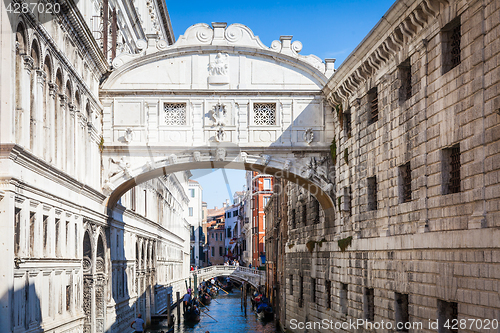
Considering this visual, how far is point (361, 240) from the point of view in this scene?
1579 cm

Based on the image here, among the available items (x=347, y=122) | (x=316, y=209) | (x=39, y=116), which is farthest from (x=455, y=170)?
(x=316, y=209)

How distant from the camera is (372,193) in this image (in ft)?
50.8

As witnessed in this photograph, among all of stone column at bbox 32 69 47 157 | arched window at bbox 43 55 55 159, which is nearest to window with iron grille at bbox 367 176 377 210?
arched window at bbox 43 55 55 159

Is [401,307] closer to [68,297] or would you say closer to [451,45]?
[451,45]

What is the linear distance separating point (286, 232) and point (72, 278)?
46.6ft

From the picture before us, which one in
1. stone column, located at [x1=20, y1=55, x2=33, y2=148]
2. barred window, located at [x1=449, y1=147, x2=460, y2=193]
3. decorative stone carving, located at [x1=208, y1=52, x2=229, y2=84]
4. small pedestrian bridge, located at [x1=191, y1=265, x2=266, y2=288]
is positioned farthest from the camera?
small pedestrian bridge, located at [x1=191, y1=265, x2=266, y2=288]

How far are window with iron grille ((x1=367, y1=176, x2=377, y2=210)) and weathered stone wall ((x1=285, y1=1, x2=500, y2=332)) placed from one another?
26 millimetres

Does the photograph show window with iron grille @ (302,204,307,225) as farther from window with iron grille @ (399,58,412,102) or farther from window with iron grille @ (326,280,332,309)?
window with iron grille @ (399,58,412,102)

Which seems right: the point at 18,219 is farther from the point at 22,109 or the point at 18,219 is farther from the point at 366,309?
the point at 366,309

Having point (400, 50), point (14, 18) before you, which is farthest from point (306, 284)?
point (14, 18)

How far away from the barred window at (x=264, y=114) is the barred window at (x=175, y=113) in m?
2.14

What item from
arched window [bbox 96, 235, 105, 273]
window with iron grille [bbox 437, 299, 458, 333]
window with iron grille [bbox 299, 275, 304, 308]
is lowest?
window with iron grille [bbox 299, 275, 304, 308]

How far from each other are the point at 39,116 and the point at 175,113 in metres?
6.68

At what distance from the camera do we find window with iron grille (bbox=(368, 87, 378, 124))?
50.7ft
